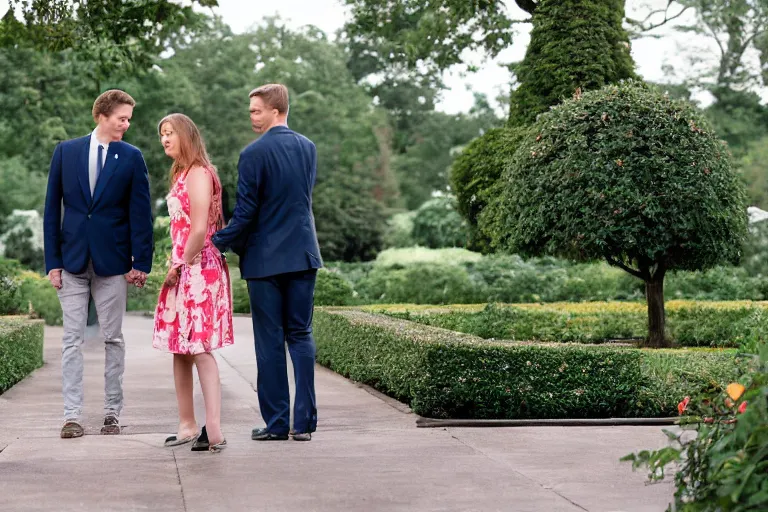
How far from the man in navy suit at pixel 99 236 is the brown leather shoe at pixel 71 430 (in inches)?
1.4

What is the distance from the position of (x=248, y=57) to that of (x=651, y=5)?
20.2 metres

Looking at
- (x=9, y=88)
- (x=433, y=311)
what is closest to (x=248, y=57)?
(x=9, y=88)

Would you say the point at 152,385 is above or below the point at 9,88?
below

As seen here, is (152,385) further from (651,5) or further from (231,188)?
(231,188)

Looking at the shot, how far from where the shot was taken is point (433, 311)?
583 inches

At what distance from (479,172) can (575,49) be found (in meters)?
2.47

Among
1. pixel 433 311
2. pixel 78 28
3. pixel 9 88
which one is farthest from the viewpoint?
pixel 9 88

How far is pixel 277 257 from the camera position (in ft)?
20.0

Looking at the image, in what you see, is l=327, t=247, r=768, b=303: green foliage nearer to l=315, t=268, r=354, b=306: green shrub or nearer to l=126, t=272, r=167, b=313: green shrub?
l=315, t=268, r=354, b=306: green shrub

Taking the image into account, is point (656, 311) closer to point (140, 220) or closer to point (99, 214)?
point (140, 220)

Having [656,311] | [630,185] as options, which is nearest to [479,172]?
[656,311]

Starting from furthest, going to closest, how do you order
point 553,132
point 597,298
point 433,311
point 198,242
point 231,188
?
point 231,188 < point 597,298 < point 433,311 < point 553,132 < point 198,242

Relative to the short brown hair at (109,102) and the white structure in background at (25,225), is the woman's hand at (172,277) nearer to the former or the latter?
the short brown hair at (109,102)

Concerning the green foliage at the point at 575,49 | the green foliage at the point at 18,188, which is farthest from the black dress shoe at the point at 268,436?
the green foliage at the point at 18,188
